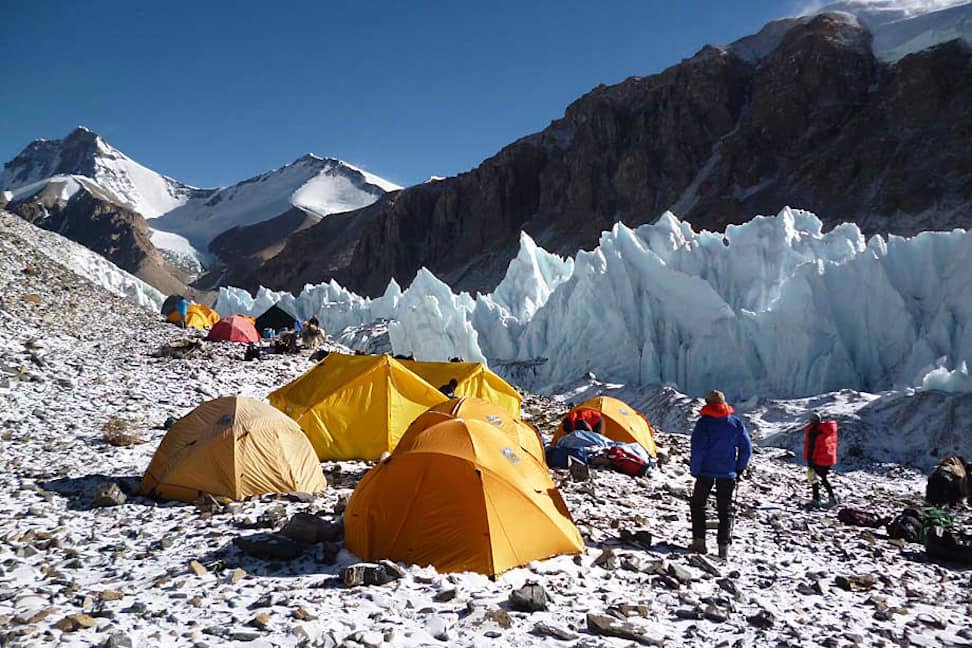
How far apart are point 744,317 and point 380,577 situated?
76.3 feet

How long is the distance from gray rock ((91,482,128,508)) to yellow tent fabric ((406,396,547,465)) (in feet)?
11.2

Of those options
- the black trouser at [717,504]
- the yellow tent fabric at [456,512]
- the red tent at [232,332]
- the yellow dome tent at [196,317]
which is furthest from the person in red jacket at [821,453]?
the yellow dome tent at [196,317]

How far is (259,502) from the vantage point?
7.81m

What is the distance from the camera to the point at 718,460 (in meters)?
7.28

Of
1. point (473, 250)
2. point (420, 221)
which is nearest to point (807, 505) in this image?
point (473, 250)

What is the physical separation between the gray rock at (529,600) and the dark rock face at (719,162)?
221 feet

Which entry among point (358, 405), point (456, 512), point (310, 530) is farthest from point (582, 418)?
point (310, 530)

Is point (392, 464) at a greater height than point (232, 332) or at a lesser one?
lesser

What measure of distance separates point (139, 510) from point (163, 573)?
2.20 m

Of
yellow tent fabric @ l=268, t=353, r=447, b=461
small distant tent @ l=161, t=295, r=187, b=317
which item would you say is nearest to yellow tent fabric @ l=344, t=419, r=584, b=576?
yellow tent fabric @ l=268, t=353, r=447, b=461

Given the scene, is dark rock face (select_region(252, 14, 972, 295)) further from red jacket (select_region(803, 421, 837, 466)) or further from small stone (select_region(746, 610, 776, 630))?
small stone (select_region(746, 610, 776, 630))

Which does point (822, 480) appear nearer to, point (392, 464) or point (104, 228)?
point (392, 464)

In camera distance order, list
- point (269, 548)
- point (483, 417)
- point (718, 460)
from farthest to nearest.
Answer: point (483, 417), point (718, 460), point (269, 548)

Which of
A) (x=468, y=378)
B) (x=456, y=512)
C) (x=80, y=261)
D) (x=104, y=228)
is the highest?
(x=104, y=228)
